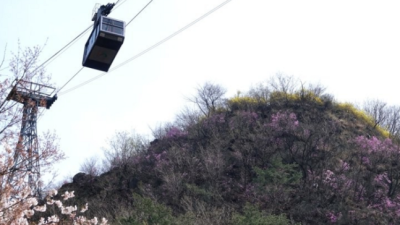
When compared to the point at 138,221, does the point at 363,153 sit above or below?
above

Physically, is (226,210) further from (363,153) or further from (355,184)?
(363,153)

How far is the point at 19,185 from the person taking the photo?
8.98 metres

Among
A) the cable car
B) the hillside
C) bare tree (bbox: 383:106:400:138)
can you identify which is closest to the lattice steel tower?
the cable car

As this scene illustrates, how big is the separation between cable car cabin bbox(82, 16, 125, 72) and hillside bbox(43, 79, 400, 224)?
6.06 meters

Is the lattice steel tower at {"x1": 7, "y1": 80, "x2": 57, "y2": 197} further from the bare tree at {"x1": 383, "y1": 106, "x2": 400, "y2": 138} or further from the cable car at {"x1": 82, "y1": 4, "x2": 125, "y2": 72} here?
the bare tree at {"x1": 383, "y1": 106, "x2": 400, "y2": 138}

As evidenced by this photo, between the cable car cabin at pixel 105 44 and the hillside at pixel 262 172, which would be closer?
the cable car cabin at pixel 105 44

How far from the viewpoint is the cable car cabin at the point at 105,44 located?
9.59 m

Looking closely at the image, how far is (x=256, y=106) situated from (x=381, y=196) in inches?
586

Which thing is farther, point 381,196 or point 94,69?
point 381,196

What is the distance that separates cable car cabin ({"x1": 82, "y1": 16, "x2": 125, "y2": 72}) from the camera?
9.59m

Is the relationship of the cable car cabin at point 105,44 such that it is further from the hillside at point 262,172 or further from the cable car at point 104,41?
the hillside at point 262,172

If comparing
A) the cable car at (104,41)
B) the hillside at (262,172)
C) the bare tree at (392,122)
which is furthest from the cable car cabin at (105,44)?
the bare tree at (392,122)

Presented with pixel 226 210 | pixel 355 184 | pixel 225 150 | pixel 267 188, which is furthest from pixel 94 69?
pixel 225 150

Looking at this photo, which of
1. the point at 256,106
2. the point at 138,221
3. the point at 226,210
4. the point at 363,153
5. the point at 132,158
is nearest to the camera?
the point at 138,221
